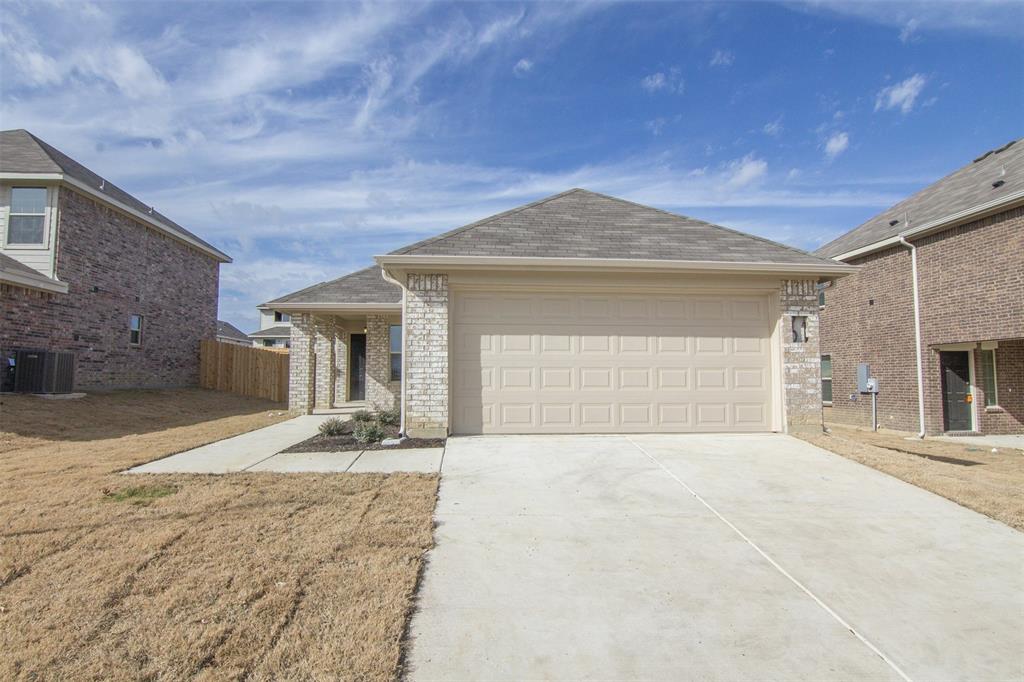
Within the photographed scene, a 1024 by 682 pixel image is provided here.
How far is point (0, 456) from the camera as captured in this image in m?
7.54

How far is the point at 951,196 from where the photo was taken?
43.5 feet

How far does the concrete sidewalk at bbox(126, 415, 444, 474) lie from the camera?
21.8 ft

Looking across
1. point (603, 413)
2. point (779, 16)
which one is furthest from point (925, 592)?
point (779, 16)

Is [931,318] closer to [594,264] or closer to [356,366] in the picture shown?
[594,264]

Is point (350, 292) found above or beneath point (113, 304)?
above

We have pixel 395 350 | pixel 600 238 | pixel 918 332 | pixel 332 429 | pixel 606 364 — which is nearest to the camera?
pixel 606 364

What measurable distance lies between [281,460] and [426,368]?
249 cm

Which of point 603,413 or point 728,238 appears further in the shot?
point 728,238

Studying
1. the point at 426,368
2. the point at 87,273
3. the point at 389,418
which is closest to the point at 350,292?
the point at 389,418

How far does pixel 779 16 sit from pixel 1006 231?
6744 millimetres

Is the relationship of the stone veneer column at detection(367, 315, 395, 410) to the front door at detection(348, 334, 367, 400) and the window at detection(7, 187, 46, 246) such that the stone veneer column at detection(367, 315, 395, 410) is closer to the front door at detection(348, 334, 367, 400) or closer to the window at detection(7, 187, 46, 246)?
the front door at detection(348, 334, 367, 400)

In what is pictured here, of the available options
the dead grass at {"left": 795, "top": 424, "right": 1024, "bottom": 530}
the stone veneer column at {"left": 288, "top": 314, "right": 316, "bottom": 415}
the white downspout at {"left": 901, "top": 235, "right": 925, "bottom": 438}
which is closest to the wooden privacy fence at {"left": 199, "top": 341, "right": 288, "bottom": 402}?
the stone veneer column at {"left": 288, "top": 314, "right": 316, "bottom": 415}

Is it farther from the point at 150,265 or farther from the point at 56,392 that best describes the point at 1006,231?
the point at 150,265

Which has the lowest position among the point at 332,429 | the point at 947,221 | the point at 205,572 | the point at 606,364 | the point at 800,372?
the point at 205,572
